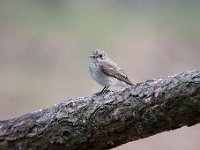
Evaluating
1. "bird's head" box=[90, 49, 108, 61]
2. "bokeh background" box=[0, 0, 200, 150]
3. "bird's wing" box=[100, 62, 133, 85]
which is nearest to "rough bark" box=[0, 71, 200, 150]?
"bird's wing" box=[100, 62, 133, 85]

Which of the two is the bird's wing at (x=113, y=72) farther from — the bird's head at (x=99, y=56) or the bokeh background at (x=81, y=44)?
the bokeh background at (x=81, y=44)

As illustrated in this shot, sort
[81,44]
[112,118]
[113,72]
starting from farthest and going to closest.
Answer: [81,44]
[113,72]
[112,118]

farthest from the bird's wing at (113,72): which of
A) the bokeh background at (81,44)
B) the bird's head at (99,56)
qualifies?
the bokeh background at (81,44)

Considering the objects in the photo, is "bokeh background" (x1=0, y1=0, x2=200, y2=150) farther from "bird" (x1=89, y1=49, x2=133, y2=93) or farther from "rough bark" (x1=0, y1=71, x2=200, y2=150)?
"rough bark" (x1=0, y1=71, x2=200, y2=150)

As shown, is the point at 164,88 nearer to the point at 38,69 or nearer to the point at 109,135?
the point at 109,135

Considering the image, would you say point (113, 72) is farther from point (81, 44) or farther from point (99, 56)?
point (81, 44)

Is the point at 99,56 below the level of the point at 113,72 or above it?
above

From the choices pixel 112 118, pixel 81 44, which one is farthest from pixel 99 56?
pixel 81 44
